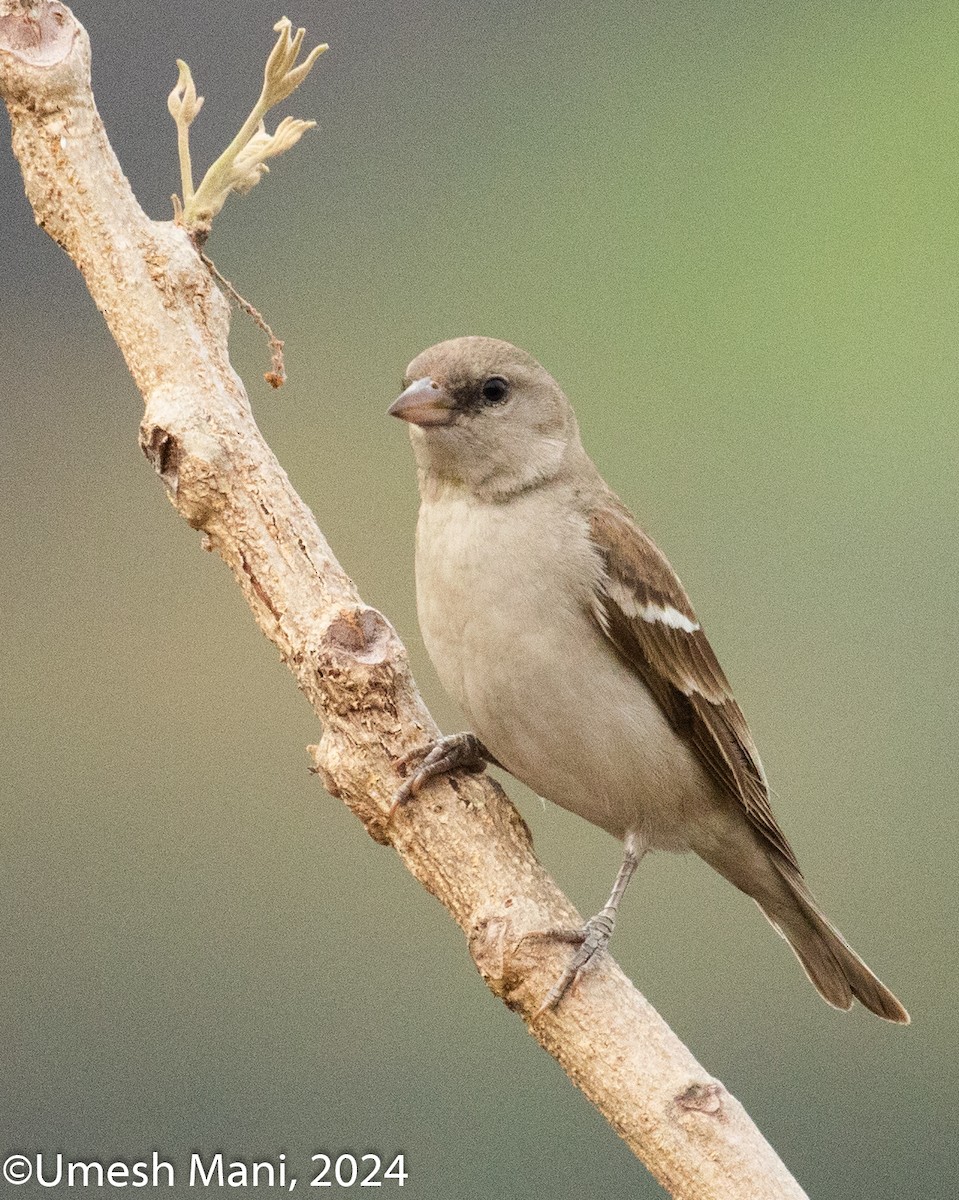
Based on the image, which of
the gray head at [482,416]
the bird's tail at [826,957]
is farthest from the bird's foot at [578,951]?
the gray head at [482,416]

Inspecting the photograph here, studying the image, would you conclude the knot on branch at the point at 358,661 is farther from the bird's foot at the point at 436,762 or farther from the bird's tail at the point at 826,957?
the bird's tail at the point at 826,957

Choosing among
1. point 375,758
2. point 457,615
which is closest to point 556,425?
point 457,615

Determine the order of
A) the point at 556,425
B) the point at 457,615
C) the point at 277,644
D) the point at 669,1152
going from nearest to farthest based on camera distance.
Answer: the point at 669,1152
the point at 277,644
the point at 457,615
the point at 556,425

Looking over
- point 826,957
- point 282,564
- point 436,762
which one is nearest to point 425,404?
point 282,564

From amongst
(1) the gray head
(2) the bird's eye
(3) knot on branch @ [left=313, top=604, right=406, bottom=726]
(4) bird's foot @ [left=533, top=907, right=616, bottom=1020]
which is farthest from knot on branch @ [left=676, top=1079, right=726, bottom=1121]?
(2) the bird's eye

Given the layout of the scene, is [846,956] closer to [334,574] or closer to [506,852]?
[506,852]
